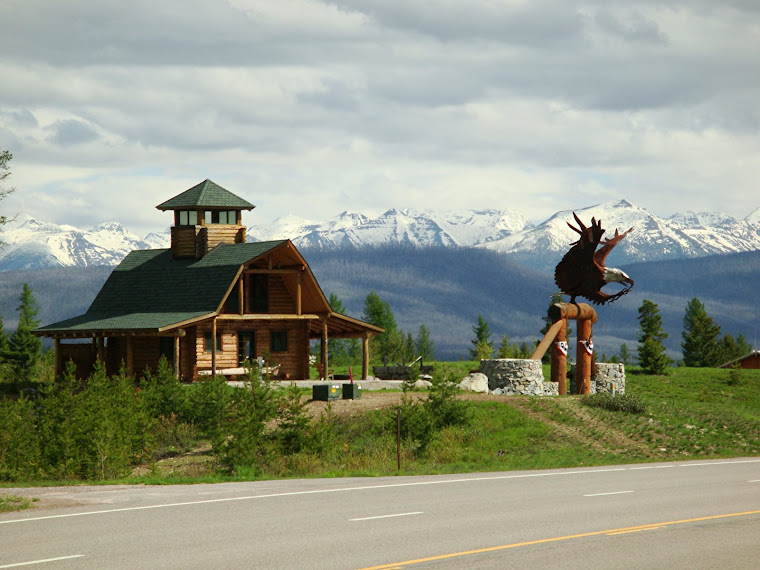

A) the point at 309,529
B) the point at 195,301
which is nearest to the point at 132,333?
the point at 195,301

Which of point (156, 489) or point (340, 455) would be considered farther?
point (340, 455)

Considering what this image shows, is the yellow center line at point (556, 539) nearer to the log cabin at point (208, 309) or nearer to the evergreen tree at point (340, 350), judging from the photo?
the log cabin at point (208, 309)

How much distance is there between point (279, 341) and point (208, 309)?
502cm

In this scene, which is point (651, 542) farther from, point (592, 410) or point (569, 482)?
point (592, 410)

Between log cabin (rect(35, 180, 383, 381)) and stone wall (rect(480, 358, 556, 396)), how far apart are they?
10.2 metres

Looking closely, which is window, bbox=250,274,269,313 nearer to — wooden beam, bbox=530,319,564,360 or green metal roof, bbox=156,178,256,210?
green metal roof, bbox=156,178,256,210

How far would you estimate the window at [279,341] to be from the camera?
160 feet

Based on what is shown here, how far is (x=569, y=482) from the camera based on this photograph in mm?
20516

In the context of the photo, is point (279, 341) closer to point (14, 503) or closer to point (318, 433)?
point (318, 433)

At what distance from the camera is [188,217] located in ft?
168

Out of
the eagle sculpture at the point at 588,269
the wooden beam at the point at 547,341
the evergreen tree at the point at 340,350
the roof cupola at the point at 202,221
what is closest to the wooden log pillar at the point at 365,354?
the roof cupola at the point at 202,221

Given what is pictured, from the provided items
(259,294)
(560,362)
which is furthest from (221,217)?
(560,362)

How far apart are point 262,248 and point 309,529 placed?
33.4 metres

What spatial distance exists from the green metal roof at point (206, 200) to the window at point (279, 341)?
260 inches
